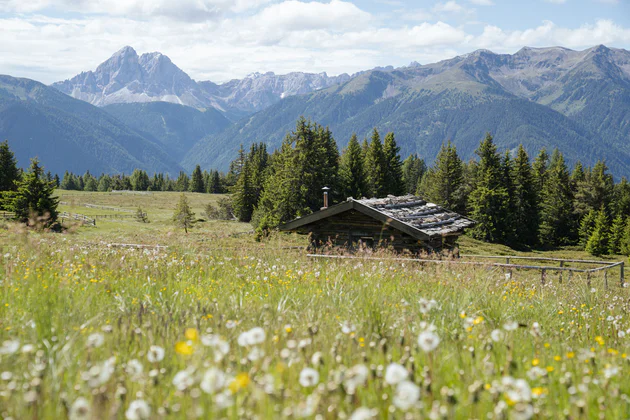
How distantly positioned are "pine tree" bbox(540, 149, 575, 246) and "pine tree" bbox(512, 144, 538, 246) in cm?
509

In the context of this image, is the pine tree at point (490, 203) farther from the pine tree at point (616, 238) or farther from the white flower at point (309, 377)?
the white flower at point (309, 377)

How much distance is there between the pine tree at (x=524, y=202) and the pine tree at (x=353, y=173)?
721 inches

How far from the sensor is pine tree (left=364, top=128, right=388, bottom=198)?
195 ft

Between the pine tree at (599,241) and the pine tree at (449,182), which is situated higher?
the pine tree at (449,182)

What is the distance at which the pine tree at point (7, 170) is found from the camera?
61125 mm

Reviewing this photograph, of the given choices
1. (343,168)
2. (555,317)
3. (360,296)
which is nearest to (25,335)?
(360,296)

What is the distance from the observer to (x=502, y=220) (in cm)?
5647

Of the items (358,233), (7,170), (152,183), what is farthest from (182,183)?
(358,233)

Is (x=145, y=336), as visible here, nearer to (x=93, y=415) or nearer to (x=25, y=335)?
(x=25, y=335)

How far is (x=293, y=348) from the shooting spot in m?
3.00

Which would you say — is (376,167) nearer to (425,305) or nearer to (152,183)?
(425,305)

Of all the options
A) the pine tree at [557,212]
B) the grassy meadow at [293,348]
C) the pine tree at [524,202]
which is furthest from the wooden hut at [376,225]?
the pine tree at [557,212]

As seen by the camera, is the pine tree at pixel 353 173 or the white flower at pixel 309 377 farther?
the pine tree at pixel 353 173

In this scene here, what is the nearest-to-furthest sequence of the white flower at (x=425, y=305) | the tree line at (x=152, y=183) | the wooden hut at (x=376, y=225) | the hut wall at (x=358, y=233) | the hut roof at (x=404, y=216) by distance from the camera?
the white flower at (x=425, y=305)
the hut roof at (x=404, y=216)
the wooden hut at (x=376, y=225)
the hut wall at (x=358, y=233)
the tree line at (x=152, y=183)
